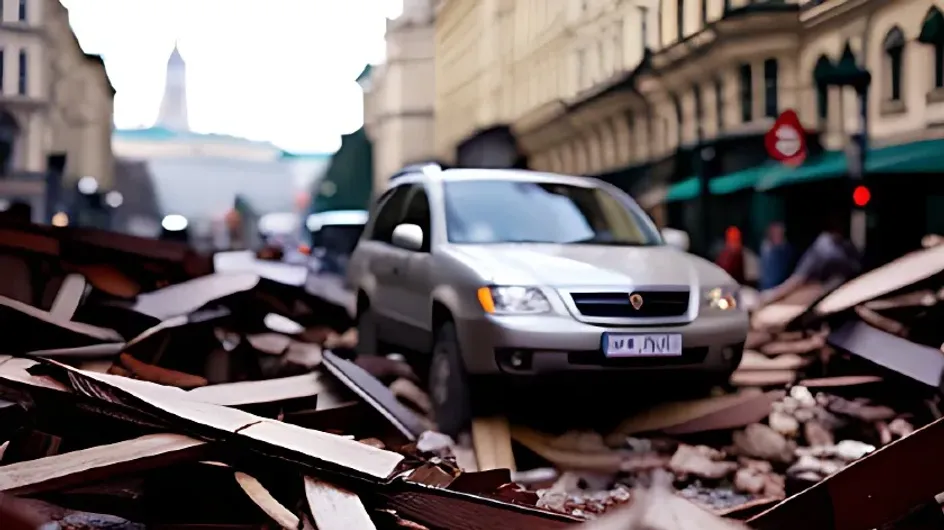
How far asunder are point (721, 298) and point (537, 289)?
0.99 metres

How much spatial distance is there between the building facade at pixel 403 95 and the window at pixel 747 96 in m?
2.12

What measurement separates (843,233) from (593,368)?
2.91 meters

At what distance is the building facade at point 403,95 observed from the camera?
21.5 feet

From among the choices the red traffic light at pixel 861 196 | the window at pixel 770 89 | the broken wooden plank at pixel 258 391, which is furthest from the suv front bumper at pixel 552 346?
the window at pixel 770 89

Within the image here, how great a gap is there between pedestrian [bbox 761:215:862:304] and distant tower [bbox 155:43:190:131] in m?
4.10

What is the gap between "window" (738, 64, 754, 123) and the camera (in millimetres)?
7031

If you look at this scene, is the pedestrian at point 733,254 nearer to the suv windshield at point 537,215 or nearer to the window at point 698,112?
the window at point 698,112

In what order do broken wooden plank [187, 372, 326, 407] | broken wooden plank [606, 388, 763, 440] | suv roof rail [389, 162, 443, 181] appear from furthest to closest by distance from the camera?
suv roof rail [389, 162, 443, 181] → broken wooden plank [606, 388, 763, 440] → broken wooden plank [187, 372, 326, 407]

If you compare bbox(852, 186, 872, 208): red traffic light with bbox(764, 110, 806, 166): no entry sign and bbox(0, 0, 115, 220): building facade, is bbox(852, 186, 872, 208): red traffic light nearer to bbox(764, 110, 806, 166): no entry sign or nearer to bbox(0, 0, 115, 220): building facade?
bbox(764, 110, 806, 166): no entry sign

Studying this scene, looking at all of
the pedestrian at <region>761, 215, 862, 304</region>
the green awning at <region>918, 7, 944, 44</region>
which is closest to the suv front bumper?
the green awning at <region>918, 7, 944, 44</region>

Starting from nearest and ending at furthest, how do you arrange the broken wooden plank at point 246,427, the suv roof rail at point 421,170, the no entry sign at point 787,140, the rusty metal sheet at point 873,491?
1. the rusty metal sheet at point 873,491
2. the broken wooden plank at point 246,427
3. the suv roof rail at point 421,170
4. the no entry sign at point 787,140

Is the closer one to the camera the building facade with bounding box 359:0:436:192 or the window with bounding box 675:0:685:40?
the window with bounding box 675:0:685:40

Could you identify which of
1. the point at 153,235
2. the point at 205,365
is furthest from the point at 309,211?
the point at 205,365

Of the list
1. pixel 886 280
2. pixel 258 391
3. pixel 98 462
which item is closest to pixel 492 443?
pixel 258 391
